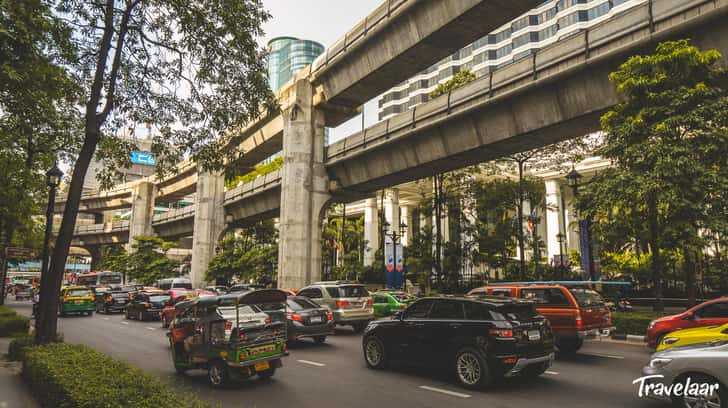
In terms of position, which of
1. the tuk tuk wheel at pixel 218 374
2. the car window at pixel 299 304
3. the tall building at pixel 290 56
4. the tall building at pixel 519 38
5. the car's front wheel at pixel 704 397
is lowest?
the tuk tuk wheel at pixel 218 374

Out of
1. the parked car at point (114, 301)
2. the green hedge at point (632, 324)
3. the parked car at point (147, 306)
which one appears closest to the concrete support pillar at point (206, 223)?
the parked car at point (114, 301)

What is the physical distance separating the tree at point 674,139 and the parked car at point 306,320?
32.5ft

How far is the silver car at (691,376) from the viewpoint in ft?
20.6

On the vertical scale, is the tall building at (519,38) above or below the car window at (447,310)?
above

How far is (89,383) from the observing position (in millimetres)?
6430

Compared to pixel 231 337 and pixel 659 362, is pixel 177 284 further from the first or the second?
pixel 659 362

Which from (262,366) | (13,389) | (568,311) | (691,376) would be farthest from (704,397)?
(13,389)

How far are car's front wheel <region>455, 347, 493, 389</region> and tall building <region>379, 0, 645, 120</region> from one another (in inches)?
2250

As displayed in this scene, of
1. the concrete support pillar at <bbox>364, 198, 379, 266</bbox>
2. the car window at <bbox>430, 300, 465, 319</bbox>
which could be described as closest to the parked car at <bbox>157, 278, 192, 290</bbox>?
the car window at <bbox>430, 300, 465, 319</bbox>

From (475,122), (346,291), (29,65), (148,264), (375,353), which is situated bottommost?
(375,353)

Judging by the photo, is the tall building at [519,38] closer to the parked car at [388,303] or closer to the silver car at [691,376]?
the parked car at [388,303]

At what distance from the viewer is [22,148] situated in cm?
2088

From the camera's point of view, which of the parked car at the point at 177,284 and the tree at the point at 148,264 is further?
the tree at the point at 148,264

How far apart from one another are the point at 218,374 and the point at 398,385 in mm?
3554
